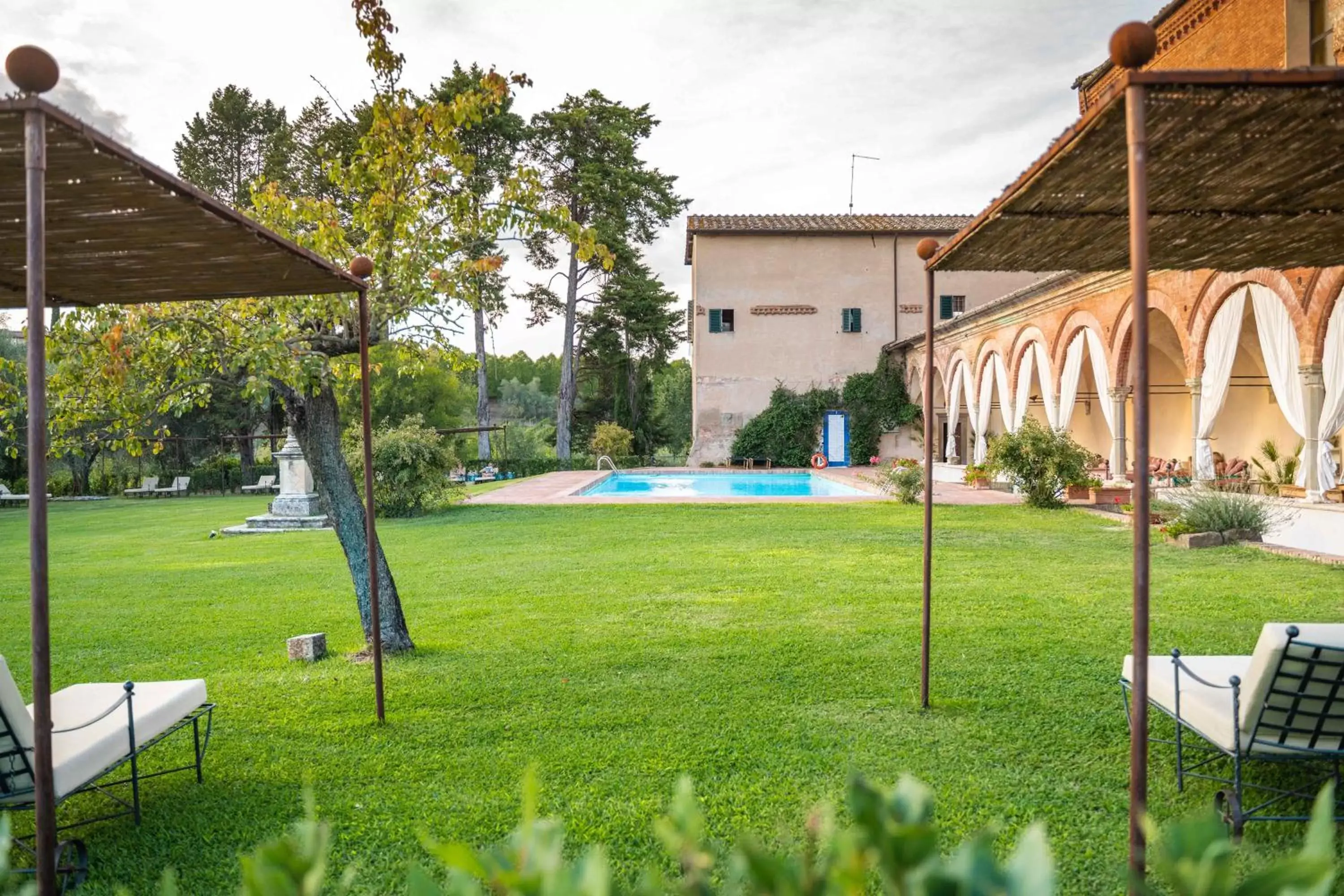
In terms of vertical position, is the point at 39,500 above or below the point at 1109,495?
above

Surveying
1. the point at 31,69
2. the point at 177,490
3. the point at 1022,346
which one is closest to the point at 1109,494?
the point at 1022,346

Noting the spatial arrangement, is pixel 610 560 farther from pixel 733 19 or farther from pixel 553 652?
pixel 733 19

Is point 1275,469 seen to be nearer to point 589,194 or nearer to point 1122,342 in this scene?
point 1122,342

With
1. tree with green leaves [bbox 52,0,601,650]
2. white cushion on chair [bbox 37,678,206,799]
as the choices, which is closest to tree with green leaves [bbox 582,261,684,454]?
tree with green leaves [bbox 52,0,601,650]

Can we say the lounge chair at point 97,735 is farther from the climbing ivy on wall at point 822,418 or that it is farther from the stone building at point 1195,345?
the climbing ivy on wall at point 822,418

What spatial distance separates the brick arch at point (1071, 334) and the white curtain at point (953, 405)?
467cm

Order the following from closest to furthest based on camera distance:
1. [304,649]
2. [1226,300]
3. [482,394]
Result: [304,649] < [1226,300] < [482,394]

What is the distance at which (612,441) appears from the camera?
28.2m

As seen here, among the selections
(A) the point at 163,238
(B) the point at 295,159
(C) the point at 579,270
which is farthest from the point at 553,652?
(B) the point at 295,159

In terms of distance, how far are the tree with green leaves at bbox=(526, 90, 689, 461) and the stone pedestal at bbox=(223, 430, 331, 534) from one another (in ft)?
45.4

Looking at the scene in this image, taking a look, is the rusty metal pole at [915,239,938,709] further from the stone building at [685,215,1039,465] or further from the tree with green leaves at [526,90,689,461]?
the tree with green leaves at [526,90,689,461]

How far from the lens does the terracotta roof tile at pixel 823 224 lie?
2617 centimetres

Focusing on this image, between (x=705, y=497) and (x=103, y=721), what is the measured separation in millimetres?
13005

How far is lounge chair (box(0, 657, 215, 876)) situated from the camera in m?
2.84
